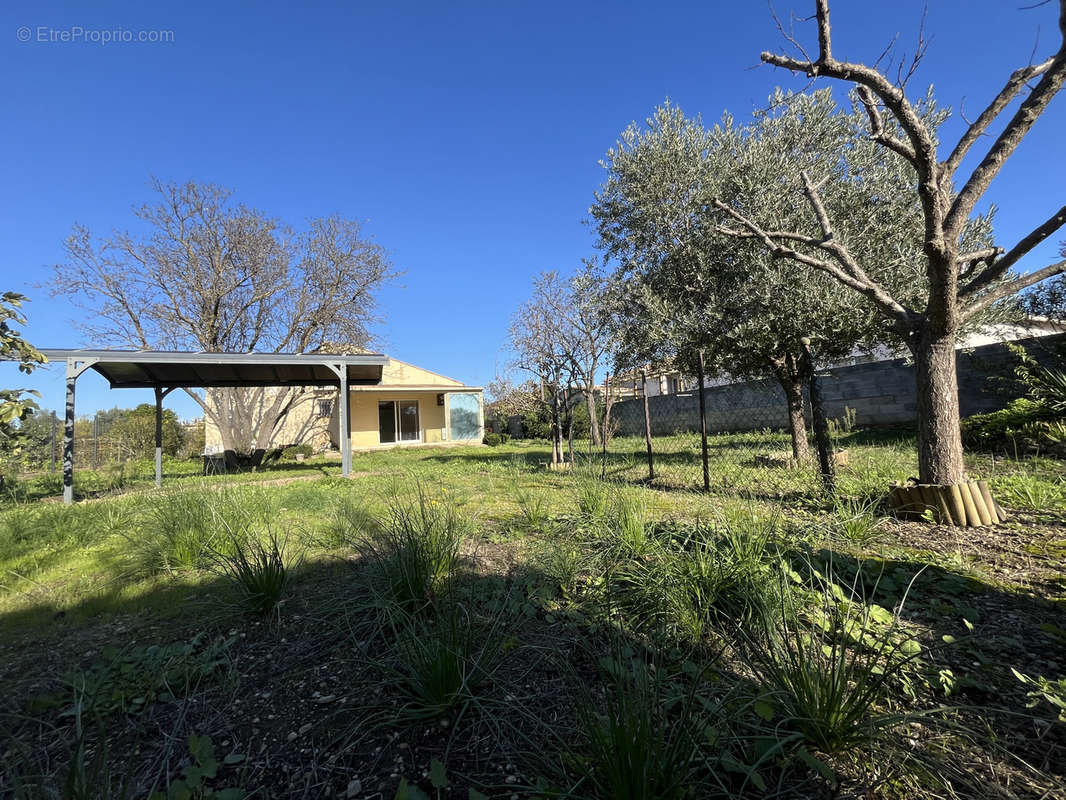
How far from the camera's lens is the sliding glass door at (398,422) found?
58.5ft

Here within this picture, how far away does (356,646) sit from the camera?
6.04 ft

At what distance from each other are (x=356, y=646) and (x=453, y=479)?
566 centimetres

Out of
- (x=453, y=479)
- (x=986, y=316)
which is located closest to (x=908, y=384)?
(x=986, y=316)

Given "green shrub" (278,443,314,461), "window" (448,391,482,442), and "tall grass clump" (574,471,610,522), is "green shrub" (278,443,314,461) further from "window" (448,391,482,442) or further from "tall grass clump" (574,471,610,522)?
"tall grass clump" (574,471,610,522)

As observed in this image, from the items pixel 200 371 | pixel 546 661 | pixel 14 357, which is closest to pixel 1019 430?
pixel 546 661

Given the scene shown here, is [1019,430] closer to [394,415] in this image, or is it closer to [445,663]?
[445,663]

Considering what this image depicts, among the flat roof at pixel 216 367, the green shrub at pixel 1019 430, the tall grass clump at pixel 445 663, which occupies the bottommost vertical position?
the tall grass clump at pixel 445 663

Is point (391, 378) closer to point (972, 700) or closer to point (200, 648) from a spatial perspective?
point (200, 648)

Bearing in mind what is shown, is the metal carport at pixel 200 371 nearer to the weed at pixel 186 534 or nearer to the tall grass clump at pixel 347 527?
the weed at pixel 186 534

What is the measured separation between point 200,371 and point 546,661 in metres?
11.0

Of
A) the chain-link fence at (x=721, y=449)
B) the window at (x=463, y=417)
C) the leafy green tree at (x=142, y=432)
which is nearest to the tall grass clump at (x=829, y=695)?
the chain-link fence at (x=721, y=449)

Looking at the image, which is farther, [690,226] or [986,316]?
[690,226]

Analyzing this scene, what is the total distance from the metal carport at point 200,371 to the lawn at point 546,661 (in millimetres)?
5332

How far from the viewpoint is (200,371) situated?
9.66 m
